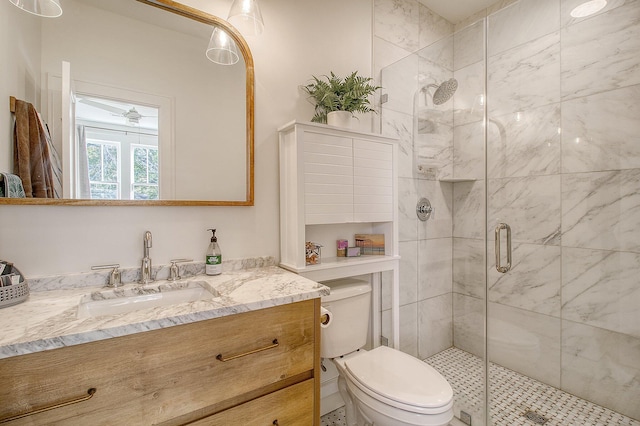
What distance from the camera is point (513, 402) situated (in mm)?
1805

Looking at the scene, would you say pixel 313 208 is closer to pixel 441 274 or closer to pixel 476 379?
pixel 441 274

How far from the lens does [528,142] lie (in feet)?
6.27

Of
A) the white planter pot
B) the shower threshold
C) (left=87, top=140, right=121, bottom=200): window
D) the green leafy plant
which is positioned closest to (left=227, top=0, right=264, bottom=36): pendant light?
the green leafy plant

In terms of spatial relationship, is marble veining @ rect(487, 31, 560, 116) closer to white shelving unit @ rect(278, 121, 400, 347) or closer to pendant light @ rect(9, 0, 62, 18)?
white shelving unit @ rect(278, 121, 400, 347)

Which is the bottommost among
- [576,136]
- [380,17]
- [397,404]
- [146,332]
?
[397,404]

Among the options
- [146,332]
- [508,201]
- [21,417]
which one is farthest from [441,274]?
[21,417]

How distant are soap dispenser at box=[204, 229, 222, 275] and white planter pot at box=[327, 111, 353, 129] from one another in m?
0.84

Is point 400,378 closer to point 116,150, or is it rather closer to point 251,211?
point 251,211

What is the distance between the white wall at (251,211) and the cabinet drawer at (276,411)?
0.67m

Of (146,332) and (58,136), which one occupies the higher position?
(58,136)

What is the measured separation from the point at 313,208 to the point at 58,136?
1.06 m

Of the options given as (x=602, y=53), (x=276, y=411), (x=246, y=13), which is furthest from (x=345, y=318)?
(x=602, y=53)

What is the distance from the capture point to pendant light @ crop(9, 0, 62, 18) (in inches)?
42.6

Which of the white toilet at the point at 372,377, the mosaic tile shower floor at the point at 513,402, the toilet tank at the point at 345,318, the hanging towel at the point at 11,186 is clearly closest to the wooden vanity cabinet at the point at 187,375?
the white toilet at the point at 372,377
